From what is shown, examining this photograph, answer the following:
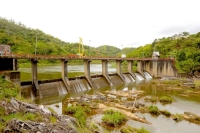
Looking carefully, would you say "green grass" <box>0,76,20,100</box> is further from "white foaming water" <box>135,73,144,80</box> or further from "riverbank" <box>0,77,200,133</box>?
"white foaming water" <box>135,73,144,80</box>

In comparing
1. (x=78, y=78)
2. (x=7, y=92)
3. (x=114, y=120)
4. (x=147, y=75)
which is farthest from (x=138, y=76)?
(x=7, y=92)

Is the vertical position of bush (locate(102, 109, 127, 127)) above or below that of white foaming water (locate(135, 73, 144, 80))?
below

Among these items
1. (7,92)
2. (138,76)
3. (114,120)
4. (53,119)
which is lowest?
(114,120)

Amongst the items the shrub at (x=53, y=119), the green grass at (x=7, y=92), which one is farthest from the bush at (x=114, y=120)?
the green grass at (x=7, y=92)

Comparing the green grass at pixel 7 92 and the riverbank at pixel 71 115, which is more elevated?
the green grass at pixel 7 92

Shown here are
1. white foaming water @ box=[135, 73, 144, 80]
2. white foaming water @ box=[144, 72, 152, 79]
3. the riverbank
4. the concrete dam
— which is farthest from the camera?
white foaming water @ box=[144, 72, 152, 79]

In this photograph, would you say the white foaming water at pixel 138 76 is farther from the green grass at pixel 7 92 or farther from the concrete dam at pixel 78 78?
the green grass at pixel 7 92

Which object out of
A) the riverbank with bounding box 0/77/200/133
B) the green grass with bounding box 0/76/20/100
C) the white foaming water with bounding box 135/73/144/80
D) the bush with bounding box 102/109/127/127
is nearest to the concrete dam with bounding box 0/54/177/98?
the white foaming water with bounding box 135/73/144/80

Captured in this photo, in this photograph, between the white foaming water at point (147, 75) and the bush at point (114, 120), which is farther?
the white foaming water at point (147, 75)

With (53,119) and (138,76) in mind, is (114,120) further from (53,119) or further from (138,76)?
(138,76)

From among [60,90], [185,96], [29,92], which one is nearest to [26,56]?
[29,92]

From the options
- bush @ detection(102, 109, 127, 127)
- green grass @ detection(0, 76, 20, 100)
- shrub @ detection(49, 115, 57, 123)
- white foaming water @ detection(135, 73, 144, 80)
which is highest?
green grass @ detection(0, 76, 20, 100)

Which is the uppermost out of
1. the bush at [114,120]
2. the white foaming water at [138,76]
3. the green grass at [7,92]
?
the green grass at [7,92]

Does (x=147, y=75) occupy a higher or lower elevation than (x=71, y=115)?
higher
